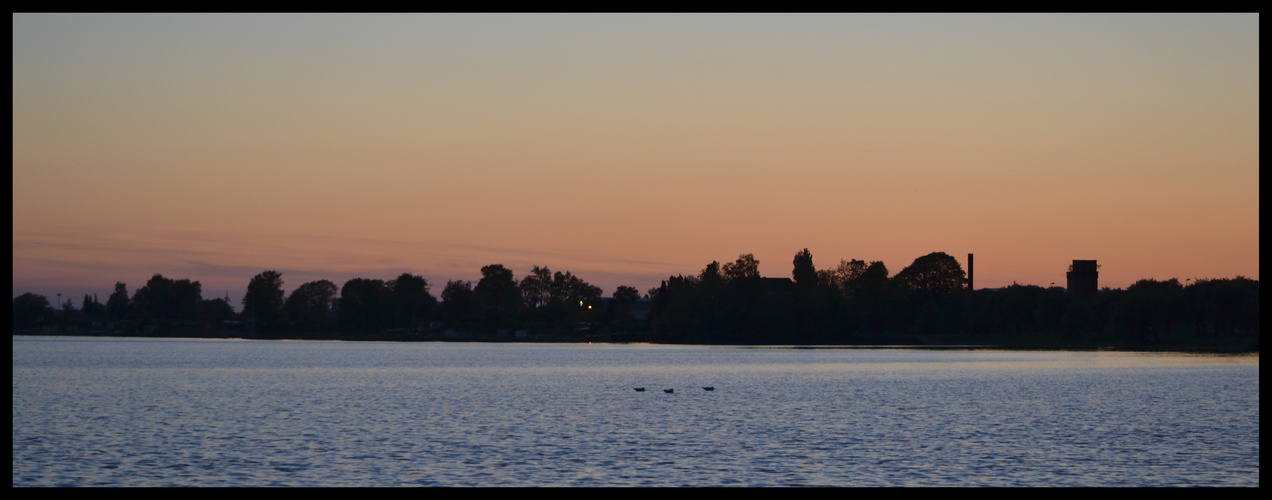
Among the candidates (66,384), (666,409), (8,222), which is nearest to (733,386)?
(666,409)

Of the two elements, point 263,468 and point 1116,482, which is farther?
point 263,468

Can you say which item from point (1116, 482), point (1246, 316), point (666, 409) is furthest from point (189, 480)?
point (1246, 316)

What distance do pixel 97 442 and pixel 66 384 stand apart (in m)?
50.5

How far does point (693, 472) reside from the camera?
36562 mm

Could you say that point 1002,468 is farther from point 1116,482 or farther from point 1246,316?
point 1246,316

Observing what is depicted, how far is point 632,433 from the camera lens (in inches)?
1969

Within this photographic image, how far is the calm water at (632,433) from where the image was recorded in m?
36.0

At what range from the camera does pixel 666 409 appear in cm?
6588

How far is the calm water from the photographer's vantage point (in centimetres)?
3603
